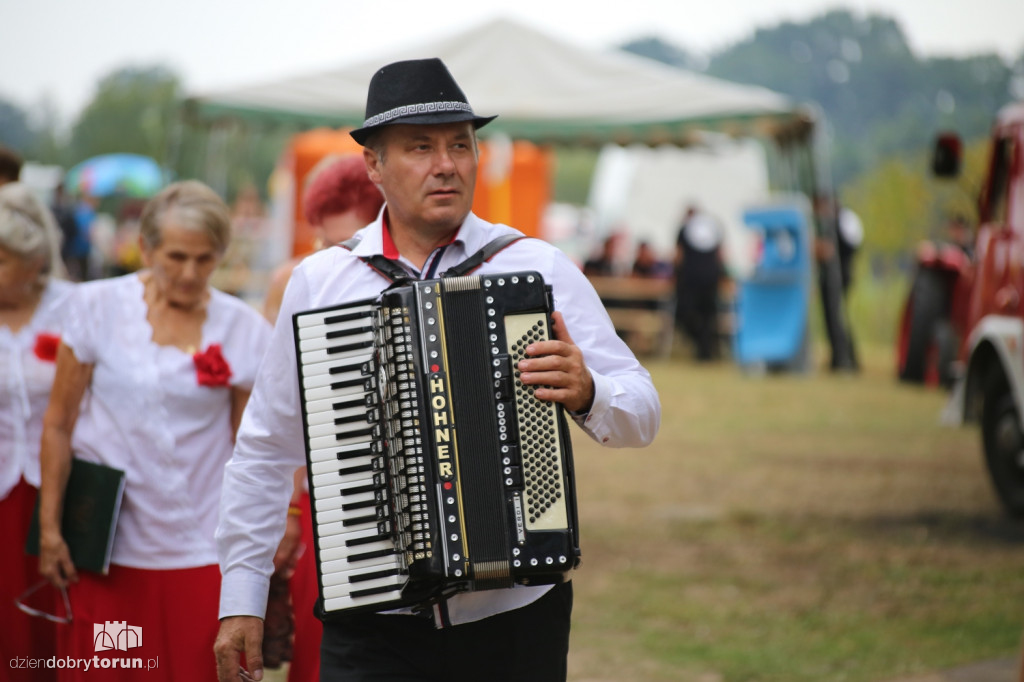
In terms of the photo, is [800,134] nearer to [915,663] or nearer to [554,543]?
[915,663]

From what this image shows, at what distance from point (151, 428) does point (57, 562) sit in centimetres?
51

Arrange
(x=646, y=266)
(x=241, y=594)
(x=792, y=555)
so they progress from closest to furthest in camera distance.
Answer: (x=241, y=594) < (x=792, y=555) < (x=646, y=266)

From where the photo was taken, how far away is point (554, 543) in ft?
8.11

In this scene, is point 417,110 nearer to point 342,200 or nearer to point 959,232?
point 342,200

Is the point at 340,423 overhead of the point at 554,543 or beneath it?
overhead

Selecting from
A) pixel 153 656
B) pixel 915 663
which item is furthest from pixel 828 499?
pixel 153 656

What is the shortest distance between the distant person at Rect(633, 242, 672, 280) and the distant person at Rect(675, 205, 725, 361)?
1.52 m

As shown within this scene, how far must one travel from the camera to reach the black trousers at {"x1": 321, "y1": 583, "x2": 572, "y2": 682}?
2.67 meters

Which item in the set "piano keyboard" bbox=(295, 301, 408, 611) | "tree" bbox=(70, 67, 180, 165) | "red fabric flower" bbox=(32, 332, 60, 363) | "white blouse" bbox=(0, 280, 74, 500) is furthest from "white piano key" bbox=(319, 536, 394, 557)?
"tree" bbox=(70, 67, 180, 165)

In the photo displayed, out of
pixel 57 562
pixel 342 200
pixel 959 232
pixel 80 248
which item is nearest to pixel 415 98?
pixel 342 200

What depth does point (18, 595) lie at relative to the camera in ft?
13.2

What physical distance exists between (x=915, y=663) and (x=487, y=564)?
12.6ft

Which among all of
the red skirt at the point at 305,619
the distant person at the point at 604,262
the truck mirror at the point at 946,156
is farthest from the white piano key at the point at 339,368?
the distant person at the point at 604,262

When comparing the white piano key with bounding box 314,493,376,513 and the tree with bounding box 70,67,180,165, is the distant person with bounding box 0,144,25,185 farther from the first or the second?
the tree with bounding box 70,67,180,165
